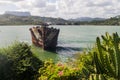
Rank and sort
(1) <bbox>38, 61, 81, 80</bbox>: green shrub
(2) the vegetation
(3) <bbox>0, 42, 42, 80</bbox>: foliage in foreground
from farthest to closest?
(3) <bbox>0, 42, 42, 80</bbox>: foliage in foreground
(2) the vegetation
(1) <bbox>38, 61, 81, 80</bbox>: green shrub

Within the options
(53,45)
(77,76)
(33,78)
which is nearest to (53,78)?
(77,76)

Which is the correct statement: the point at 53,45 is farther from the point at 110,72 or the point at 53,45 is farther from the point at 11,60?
the point at 110,72

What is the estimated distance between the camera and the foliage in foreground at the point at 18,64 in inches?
505

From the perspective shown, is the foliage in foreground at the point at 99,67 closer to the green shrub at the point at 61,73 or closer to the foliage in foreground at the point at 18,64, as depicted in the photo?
the green shrub at the point at 61,73

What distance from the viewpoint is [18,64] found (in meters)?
13.2

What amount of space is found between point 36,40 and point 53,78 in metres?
52.7

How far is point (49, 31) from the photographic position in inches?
2360

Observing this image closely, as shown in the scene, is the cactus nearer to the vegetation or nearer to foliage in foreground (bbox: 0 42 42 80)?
the vegetation

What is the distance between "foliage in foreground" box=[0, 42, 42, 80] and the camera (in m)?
12.8

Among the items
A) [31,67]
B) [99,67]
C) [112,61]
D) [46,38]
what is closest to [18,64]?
[31,67]

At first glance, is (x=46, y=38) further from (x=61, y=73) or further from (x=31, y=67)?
(x=61, y=73)

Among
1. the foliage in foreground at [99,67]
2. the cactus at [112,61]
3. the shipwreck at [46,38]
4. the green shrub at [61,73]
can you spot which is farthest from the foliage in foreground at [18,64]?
the shipwreck at [46,38]

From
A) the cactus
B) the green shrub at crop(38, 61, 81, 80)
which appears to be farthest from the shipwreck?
the cactus

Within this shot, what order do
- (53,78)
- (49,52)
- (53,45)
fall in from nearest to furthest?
(53,78) < (49,52) < (53,45)
